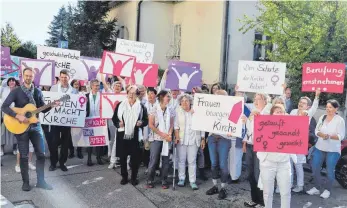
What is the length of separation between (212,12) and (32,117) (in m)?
11.6

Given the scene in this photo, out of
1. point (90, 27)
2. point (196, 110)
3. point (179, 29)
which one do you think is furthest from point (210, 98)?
point (90, 27)

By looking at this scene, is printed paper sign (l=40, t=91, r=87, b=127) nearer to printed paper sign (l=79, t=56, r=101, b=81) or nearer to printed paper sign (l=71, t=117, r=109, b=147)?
printed paper sign (l=71, t=117, r=109, b=147)

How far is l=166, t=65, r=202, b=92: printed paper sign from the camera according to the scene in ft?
24.6

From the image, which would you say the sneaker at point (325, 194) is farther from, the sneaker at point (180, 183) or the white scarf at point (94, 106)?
the white scarf at point (94, 106)

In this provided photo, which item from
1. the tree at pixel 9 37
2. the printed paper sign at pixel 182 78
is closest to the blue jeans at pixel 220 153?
the printed paper sign at pixel 182 78

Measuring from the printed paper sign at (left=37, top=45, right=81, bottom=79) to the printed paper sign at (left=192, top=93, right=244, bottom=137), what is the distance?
4.35 m

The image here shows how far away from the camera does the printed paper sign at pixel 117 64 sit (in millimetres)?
8188

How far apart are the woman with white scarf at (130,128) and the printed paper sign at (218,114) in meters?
1.02

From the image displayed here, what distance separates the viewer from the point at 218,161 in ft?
19.8

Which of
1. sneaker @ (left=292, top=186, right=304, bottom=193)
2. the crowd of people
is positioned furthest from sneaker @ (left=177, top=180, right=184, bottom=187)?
sneaker @ (left=292, top=186, right=304, bottom=193)

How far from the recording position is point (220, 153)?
589 centimetres

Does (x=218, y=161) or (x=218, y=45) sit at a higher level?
(x=218, y=45)

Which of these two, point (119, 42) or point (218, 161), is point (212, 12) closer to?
point (119, 42)

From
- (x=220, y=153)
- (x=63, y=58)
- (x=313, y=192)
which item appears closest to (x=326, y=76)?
(x=313, y=192)
